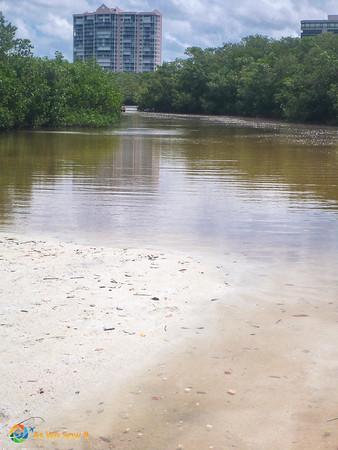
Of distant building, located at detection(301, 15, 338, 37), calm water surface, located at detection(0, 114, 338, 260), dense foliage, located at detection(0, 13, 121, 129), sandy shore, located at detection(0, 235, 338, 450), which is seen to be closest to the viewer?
sandy shore, located at detection(0, 235, 338, 450)

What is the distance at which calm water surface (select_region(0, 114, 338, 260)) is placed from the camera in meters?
9.78

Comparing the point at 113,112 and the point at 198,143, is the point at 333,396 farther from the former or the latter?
the point at 113,112

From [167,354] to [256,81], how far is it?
7590cm

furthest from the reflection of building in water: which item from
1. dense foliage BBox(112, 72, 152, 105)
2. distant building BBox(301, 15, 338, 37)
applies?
distant building BBox(301, 15, 338, 37)

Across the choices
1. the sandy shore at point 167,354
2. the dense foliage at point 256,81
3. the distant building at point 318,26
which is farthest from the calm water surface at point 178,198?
the distant building at point 318,26

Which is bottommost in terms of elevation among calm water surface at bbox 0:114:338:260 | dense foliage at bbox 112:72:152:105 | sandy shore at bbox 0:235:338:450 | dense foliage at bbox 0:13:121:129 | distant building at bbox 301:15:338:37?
sandy shore at bbox 0:235:338:450

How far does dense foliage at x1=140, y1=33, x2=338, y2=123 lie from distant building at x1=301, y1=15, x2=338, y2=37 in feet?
242

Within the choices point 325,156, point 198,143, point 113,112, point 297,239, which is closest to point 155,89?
point 113,112

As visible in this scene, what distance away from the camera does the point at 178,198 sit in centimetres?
1359

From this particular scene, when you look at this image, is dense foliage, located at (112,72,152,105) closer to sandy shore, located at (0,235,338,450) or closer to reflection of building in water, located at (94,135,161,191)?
reflection of building in water, located at (94,135,161,191)

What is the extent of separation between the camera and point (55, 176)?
55.7ft

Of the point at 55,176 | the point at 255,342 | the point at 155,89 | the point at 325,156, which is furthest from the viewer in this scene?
the point at 155,89

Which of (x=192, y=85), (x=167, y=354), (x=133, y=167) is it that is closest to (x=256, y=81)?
(x=192, y=85)

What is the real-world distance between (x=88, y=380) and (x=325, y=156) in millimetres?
20134
